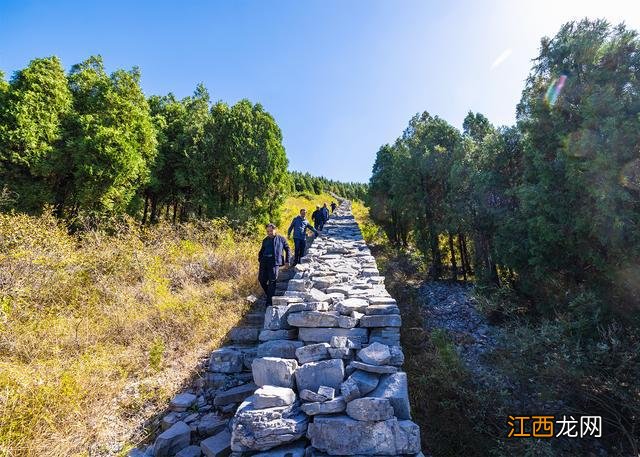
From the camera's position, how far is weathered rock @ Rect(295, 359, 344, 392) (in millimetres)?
2811

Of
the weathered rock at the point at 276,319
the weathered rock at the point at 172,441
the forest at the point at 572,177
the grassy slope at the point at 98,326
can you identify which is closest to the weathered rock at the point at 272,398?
the weathered rock at the point at 276,319

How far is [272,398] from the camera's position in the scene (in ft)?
8.61

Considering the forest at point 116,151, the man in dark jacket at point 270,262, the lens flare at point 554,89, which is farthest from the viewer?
the forest at point 116,151

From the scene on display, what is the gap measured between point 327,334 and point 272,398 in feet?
3.32

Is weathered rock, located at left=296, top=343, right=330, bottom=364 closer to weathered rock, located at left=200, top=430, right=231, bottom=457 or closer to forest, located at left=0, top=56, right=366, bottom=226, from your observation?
weathered rock, located at left=200, top=430, right=231, bottom=457

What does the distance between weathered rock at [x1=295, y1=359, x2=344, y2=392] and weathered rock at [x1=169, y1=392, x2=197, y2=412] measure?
1879 millimetres

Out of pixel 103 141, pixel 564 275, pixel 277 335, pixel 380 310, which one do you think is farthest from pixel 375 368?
pixel 103 141

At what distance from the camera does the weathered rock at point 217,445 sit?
297cm

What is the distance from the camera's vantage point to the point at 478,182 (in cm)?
969

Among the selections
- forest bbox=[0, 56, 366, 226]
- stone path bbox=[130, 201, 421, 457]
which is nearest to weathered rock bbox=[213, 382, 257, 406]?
stone path bbox=[130, 201, 421, 457]

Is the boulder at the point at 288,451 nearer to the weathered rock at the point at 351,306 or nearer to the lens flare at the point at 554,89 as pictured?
the weathered rock at the point at 351,306

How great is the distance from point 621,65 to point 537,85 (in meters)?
1.71

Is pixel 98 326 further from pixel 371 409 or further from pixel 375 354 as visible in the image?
pixel 371 409

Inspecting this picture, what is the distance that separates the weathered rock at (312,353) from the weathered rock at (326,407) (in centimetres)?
58
